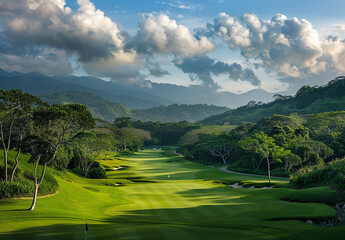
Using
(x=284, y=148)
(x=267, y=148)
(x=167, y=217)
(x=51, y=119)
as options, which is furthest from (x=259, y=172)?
(x=51, y=119)

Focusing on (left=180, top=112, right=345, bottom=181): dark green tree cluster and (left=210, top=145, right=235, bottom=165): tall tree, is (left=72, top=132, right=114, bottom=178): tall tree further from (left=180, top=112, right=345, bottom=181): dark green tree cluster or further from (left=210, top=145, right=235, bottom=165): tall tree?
(left=210, top=145, right=235, bottom=165): tall tree

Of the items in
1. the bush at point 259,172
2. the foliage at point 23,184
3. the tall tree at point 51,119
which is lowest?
the bush at point 259,172

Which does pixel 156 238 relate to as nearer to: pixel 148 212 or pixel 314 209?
pixel 148 212

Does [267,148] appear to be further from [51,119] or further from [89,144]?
[89,144]

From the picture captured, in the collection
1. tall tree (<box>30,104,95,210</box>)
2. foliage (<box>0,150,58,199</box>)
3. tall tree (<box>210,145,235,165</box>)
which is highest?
tall tree (<box>30,104,95,210</box>)

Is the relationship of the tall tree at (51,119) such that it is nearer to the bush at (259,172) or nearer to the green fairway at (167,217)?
the green fairway at (167,217)

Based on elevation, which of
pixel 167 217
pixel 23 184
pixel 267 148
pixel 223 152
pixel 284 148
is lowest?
pixel 223 152

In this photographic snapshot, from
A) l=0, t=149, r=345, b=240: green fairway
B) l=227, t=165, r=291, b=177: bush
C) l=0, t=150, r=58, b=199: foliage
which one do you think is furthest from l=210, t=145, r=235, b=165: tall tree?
l=0, t=150, r=58, b=199: foliage

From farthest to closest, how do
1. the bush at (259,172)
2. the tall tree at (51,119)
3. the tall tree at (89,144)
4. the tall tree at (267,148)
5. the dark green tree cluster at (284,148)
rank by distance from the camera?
the bush at (259,172) < the dark green tree cluster at (284,148) < the tall tree at (89,144) < the tall tree at (267,148) < the tall tree at (51,119)

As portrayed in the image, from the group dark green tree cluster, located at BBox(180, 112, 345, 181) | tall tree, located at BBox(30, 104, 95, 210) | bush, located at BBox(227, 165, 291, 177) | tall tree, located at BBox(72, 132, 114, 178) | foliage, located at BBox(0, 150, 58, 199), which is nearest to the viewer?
tall tree, located at BBox(30, 104, 95, 210)

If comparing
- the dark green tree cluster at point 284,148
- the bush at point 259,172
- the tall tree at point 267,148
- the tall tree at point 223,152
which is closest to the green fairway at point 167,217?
the tall tree at point 267,148

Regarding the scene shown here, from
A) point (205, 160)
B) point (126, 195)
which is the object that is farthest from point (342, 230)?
point (205, 160)
